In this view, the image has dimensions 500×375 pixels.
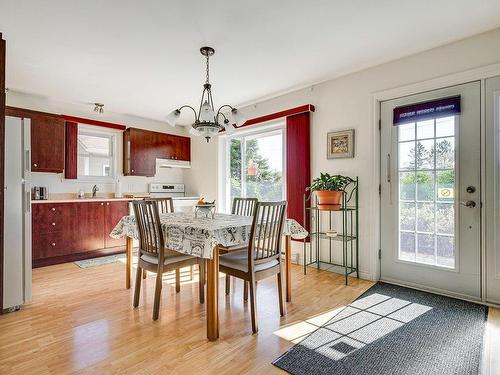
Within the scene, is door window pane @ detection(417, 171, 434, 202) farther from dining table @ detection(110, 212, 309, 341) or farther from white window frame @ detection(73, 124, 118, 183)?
white window frame @ detection(73, 124, 118, 183)

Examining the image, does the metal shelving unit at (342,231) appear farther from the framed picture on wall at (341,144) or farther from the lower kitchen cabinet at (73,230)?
the lower kitchen cabinet at (73,230)

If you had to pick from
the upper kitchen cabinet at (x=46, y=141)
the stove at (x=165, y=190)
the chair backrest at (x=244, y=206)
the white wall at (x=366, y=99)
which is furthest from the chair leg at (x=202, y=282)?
the stove at (x=165, y=190)

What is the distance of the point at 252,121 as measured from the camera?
437 cm

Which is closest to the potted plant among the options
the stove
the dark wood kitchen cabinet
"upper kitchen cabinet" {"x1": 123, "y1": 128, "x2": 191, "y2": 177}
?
the dark wood kitchen cabinet

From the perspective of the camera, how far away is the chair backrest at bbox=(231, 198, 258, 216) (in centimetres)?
323

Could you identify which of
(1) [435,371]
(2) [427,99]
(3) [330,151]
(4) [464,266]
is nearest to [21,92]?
(3) [330,151]

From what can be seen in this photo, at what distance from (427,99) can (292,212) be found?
1988 millimetres

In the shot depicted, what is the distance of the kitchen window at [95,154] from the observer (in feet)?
15.1

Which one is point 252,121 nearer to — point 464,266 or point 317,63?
point 317,63

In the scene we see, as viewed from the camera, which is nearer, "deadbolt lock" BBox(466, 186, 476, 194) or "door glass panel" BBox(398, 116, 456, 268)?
"deadbolt lock" BBox(466, 186, 476, 194)

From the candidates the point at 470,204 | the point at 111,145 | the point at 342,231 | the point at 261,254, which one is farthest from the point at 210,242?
the point at 111,145

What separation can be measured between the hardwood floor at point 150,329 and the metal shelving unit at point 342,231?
29 cm

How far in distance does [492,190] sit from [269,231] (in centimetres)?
198

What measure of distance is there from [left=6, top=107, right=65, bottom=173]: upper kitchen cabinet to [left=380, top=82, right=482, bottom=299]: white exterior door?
172 inches
